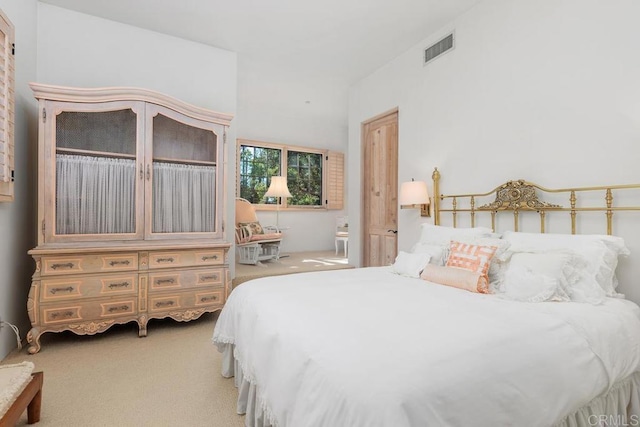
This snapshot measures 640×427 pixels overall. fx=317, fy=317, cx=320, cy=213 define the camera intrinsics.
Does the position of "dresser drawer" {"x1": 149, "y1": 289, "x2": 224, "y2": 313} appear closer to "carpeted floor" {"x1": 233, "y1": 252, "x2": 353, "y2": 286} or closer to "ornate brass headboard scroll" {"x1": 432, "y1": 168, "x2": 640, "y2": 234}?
"carpeted floor" {"x1": 233, "y1": 252, "x2": 353, "y2": 286}

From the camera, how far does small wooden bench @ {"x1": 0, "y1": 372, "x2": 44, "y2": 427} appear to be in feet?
4.25

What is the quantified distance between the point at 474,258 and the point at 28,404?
2579mm

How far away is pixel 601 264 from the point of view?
180 cm

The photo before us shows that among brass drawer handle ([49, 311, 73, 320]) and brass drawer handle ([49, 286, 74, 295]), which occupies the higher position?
brass drawer handle ([49, 286, 74, 295])

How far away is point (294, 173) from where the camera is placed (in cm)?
679

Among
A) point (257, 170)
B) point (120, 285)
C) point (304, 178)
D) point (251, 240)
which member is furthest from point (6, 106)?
point (304, 178)

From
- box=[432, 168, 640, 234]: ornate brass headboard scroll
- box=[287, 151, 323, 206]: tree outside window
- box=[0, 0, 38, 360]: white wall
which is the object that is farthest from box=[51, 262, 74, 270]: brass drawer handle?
box=[287, 151, 323, 206]: tree outside window

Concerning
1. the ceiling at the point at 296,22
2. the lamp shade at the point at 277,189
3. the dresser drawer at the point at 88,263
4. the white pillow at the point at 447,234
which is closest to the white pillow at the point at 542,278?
the white pillow at the point at 447,234

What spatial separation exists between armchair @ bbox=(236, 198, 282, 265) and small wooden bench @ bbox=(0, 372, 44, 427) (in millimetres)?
3551

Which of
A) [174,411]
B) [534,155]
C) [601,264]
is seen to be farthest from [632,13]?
[174,411]

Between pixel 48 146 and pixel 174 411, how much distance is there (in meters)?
2.23

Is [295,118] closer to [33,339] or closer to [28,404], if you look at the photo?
[33,339]

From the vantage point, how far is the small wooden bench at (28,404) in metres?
1.30

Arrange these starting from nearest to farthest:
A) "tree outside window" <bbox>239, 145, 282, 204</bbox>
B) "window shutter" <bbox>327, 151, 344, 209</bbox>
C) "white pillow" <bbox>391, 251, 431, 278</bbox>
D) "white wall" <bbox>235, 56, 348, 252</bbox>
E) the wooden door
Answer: "white pillow" <bbox>391, 251, 431, 278</bbox> → the wooden door → "white wall" <bbox>235, 56, 348, 252</bbox> → "tree outside window" <bbox>239, 145, 282, 204</bbox> → "window shutter" <bbox>327, 151, 344, 209</bbox>
